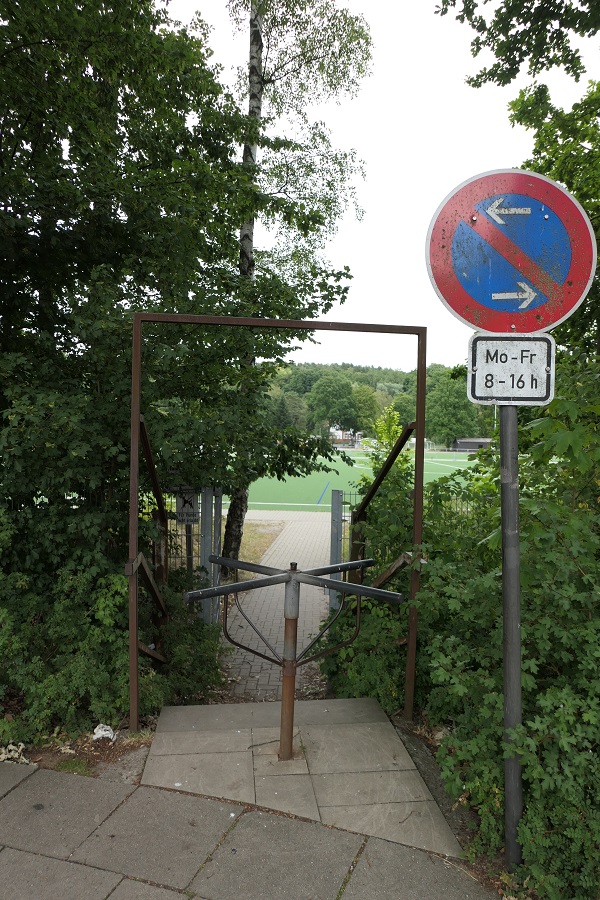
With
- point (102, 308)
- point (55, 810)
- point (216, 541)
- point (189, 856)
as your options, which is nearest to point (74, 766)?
point (55, 810)

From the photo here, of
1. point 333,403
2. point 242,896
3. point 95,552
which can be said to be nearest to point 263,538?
point 95,552

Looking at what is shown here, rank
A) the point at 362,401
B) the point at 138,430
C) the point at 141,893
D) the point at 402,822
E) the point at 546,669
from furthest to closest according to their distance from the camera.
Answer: the point at 362,401, the point at 138,430, the point at 546,669, the point at 402,822, the point at 141,893

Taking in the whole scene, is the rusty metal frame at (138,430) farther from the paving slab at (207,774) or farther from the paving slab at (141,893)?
the paving slab at (141,893)

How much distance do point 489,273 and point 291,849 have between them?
2.26 meters

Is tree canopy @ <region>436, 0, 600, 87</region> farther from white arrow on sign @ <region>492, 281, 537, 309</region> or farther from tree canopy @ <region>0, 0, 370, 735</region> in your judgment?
white arrow on sign @ <region>492, 281, 537, 309</region>

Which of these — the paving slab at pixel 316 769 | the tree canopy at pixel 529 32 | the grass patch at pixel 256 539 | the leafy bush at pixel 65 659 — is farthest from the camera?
the grass patch at pixel 256 539

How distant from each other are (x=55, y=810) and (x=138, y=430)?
1818mm

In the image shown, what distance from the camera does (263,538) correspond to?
14.1 m

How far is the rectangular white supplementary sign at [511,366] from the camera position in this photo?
212 centimetres

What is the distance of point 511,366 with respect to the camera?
6.97 ft

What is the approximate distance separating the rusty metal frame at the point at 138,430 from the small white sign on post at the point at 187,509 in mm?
2814

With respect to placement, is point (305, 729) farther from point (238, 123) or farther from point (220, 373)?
point (238, 123)

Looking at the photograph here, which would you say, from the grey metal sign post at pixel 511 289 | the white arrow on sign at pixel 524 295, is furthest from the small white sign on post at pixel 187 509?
the white arrow on sign at pixel 524 295

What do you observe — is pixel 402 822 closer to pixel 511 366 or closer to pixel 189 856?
pixel 189 856
